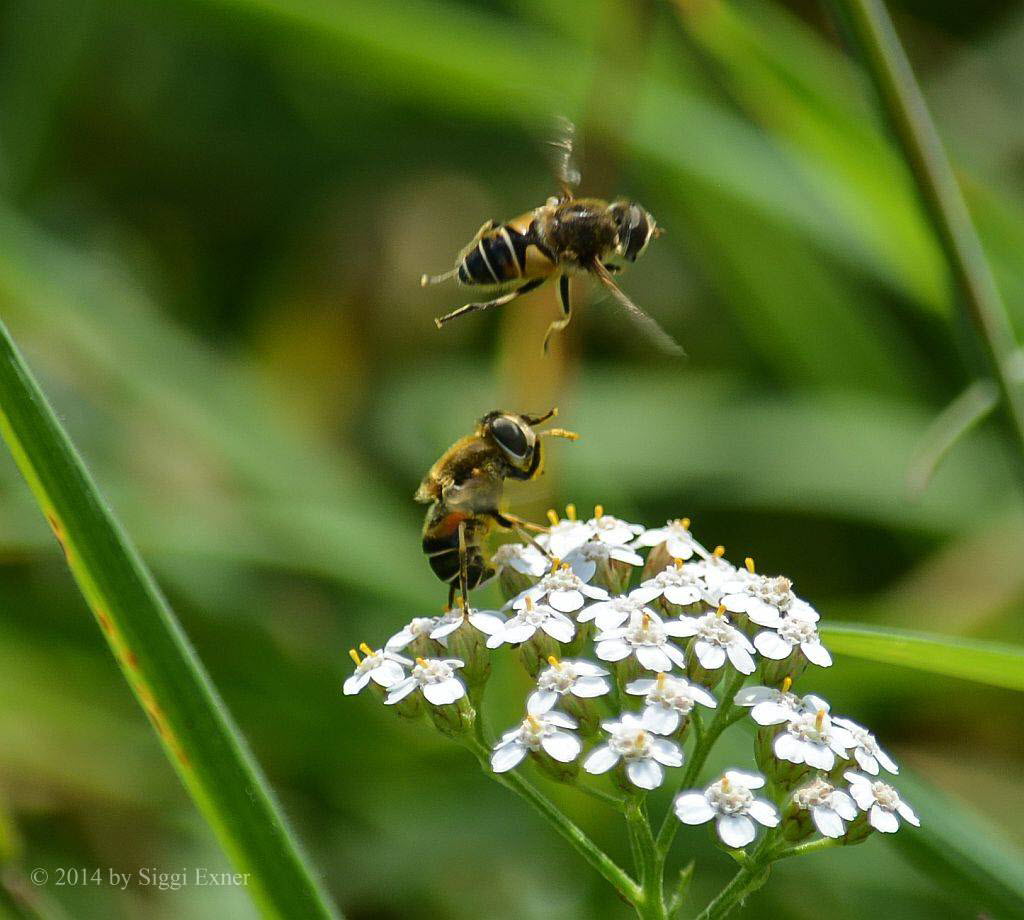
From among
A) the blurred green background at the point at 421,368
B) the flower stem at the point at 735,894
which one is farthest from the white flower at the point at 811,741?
the blurred green background at the point at 421,368

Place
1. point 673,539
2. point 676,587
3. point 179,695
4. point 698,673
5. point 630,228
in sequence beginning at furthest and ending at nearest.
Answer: point 630,228 → point 673,539 → point 676,587 → point 698,673 → point 179,695

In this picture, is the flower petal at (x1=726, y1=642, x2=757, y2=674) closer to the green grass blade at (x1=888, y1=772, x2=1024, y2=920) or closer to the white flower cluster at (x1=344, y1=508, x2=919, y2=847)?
the white flower cluster at (x1=344, y1=508, x2=919, y2=847)

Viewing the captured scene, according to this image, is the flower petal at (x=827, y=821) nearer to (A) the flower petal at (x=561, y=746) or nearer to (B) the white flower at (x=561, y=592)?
(A) the flower petal at (x=561, y=746)

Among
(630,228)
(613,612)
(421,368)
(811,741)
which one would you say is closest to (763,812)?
(811,741)

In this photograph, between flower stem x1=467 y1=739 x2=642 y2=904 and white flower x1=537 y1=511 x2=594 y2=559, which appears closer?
flower stem x1=467 y1=739 x2=642 y2=904

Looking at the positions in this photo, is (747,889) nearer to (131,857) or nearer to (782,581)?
(782,581)

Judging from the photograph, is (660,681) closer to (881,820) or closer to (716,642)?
(716,642)

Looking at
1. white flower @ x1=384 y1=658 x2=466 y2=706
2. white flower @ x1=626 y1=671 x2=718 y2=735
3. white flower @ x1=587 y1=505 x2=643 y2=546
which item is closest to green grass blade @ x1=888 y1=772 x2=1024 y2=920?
white flower @ x1=626 y1=671 x2=718 y2=735
